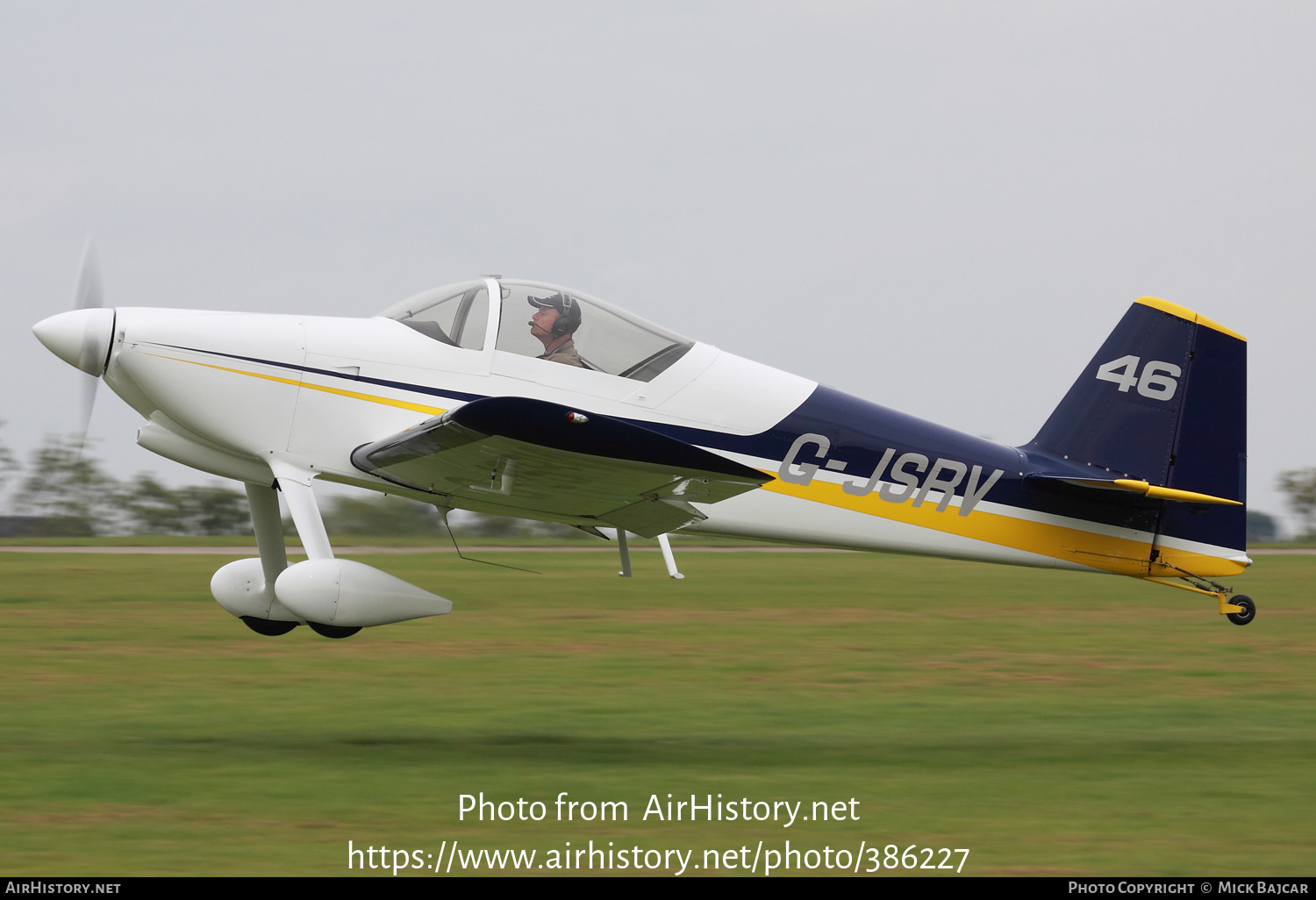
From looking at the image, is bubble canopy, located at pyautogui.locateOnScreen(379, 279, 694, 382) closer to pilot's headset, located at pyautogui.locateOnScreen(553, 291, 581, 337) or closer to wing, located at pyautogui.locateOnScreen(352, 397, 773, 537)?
pilot's headset, located at pyautogui.locateOnScreen(553, 291, 581, 337)

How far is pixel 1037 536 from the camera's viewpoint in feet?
25.7

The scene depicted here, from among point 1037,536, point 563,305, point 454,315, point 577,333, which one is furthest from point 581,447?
point 1037,536

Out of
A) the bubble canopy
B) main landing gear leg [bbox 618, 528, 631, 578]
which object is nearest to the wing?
main landing gear leg [bbox 618, 528, 631, 578]

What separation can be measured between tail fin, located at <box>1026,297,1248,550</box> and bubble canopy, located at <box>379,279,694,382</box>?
308 centimetres

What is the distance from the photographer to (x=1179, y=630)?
11.7 meters

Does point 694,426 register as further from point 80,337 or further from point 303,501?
point 80,337

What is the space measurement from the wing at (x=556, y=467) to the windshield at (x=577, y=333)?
74 centimetres

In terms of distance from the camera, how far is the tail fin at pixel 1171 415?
821cm

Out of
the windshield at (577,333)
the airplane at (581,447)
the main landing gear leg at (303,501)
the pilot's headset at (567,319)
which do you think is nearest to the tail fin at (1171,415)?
the airplane at (581,447)

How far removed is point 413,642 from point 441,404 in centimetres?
358

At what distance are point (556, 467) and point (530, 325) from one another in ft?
4.02

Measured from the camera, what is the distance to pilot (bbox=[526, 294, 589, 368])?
673cm

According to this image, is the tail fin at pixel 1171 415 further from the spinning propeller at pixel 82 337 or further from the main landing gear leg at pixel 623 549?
the spinning propeller at pixel 82 337

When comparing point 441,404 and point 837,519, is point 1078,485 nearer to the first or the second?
point 837,519
